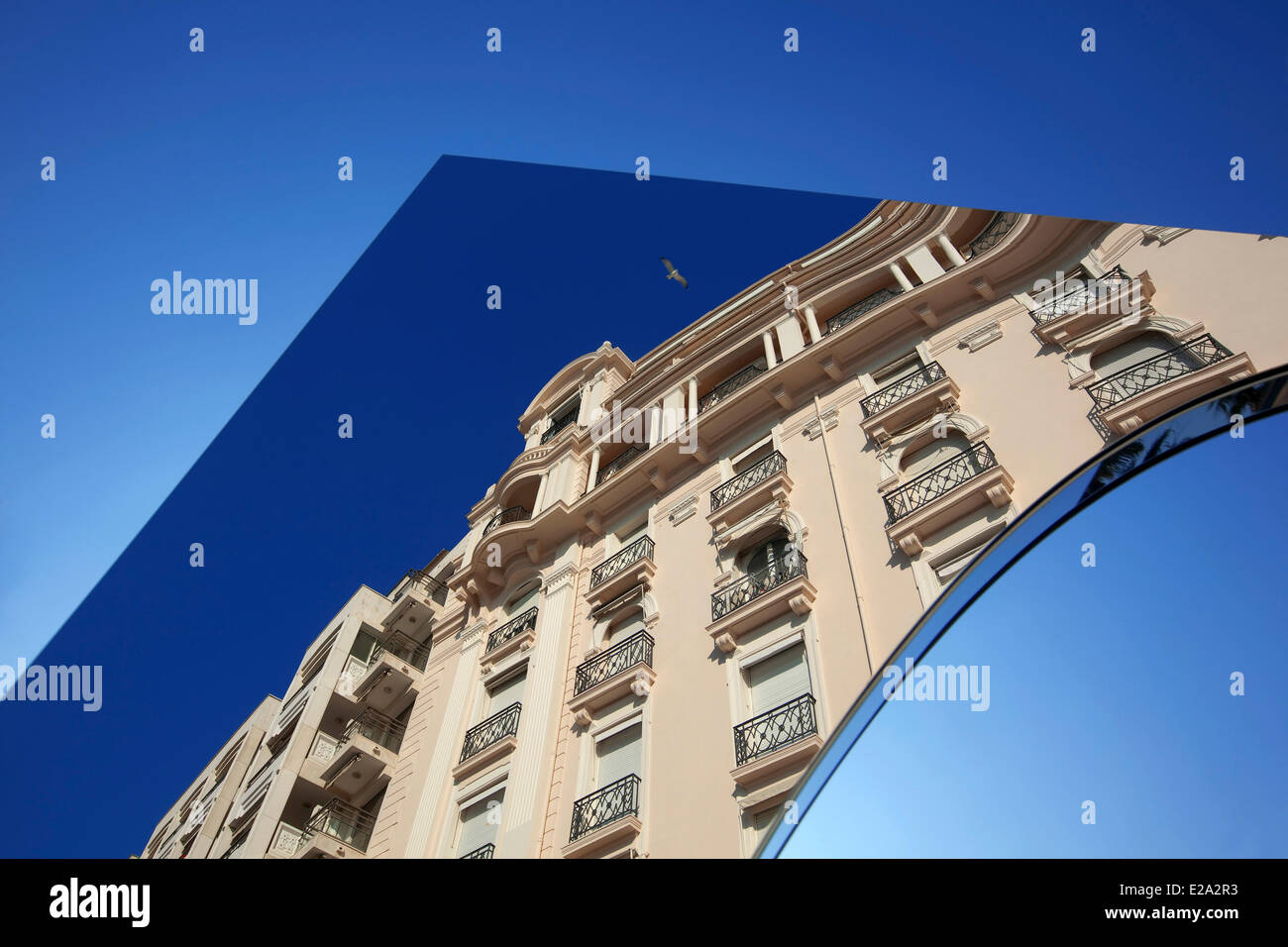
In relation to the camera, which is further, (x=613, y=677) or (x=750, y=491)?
Answer: (x=750, y=491)

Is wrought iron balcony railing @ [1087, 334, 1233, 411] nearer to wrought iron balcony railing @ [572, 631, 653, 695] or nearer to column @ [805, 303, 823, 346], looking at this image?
column @ [805, 303, 823, 346]

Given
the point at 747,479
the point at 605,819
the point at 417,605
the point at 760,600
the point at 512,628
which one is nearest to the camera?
the point at 605,819

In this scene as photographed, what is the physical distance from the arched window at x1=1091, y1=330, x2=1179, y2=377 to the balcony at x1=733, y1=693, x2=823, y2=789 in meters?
7.50

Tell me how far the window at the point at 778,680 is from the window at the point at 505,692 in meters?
6.60

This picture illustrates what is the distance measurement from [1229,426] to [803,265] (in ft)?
61.3

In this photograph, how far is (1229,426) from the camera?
18.1ft

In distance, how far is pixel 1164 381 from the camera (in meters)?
12.7

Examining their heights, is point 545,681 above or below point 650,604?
below

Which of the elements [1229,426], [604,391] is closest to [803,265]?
[604,391]

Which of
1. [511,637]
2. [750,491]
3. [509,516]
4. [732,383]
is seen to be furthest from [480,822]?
[732,383]

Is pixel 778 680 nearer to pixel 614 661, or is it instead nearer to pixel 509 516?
pixel 614 661

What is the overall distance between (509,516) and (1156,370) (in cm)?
1792

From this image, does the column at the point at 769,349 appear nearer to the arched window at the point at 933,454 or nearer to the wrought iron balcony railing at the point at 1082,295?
the arched window at the point at 933,454
